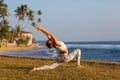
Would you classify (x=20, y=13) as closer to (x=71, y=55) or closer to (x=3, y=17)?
(x=3, y=17)

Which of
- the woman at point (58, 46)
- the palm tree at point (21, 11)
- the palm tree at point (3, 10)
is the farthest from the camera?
the palm tree at point (21, 11)

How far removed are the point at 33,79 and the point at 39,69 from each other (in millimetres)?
1771

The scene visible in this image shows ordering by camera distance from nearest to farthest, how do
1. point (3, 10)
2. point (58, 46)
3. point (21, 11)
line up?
point (58, 46) → point (3, 10) → point (21, 11)

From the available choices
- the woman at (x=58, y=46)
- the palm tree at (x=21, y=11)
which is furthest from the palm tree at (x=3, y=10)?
the woman at (x=58, y=46)

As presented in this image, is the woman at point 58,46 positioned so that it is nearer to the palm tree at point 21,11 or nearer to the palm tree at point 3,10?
the palm tree at point 3,10

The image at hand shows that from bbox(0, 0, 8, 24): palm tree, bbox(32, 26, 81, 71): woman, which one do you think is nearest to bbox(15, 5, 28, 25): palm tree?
bbox(0, 0, 8, 24): palm tree

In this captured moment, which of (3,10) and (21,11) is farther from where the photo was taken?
(21,11)

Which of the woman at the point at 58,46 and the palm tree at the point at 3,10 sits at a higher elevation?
the palm tree at the point at 3,10

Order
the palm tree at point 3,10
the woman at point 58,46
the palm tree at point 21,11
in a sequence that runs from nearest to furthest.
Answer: the woman at point 58,46
the palm tree at point 3,10
the palm tree at point 21,11

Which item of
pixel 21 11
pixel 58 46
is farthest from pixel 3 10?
pixel 58 46

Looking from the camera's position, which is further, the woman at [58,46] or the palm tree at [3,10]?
the palm tree at [3,10]

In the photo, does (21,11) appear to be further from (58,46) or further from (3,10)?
(58,46)

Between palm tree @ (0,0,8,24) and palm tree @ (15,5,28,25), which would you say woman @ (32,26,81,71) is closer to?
palm tree @ (0,0,8,24)

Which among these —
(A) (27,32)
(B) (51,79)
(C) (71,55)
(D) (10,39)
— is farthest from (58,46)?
(A) (27,32)
